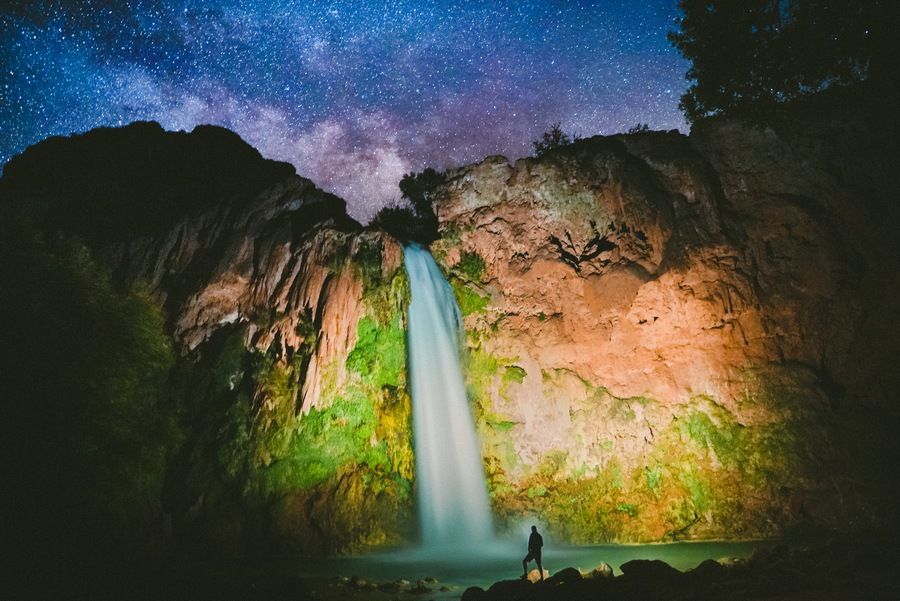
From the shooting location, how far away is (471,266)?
19.5 m

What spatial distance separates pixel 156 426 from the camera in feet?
49.8

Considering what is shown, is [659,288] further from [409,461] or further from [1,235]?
[1,235]

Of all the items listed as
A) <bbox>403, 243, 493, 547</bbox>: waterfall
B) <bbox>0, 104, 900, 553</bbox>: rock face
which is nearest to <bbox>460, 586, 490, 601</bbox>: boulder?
<bbox>403, 243, 493, 547</bbox>: waterfall

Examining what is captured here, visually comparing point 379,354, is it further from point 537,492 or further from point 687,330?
point 687,330

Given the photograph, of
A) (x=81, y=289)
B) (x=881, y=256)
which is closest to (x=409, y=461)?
(x=81, y=289)

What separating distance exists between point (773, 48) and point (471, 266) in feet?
38.0

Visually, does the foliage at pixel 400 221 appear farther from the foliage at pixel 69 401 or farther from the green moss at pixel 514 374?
the foliage at pixel 69 401

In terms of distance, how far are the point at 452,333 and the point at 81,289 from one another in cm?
1195

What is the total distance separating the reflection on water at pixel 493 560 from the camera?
1204cm

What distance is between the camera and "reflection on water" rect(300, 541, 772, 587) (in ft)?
39.5

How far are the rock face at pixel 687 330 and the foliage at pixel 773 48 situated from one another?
336 centimetres

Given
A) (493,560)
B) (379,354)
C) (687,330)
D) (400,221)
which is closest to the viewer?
(493,560)

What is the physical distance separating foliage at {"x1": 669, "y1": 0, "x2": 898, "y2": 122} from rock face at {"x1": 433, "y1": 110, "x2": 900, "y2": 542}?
336 centimetres

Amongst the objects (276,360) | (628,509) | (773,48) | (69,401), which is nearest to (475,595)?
(628,509)
